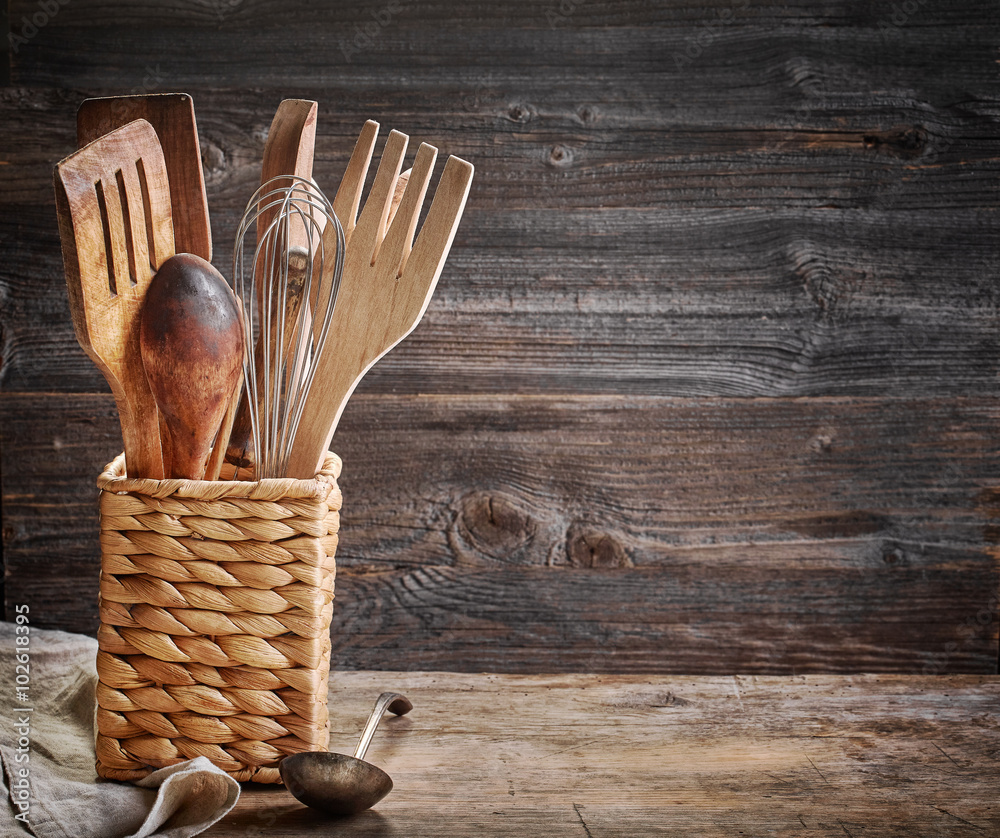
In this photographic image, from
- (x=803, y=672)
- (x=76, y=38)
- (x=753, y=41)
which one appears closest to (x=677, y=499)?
(x=803, y=672)

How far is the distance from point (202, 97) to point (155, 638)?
0.50m

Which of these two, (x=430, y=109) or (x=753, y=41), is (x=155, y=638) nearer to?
(x=430, y=109)

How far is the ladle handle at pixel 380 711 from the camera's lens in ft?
1.79

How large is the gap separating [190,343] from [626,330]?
0.42 metres

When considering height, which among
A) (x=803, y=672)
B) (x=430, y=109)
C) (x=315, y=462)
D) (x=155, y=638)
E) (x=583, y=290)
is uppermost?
(x=430, y=109)

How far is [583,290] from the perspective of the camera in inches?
28.9

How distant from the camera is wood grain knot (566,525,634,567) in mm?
752

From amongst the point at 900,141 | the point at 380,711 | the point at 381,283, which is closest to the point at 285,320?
the point at 381,283

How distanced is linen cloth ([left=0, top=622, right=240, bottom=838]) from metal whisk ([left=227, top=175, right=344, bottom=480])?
0.19 metres

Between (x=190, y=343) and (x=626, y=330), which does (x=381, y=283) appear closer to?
(x=190, y=343)

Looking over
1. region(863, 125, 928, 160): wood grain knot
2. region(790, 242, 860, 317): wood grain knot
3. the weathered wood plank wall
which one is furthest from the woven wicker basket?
region(863, 125, 928, 160): wood grain knot

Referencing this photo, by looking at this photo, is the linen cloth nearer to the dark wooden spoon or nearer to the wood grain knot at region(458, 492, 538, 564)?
the dark wooden spoon

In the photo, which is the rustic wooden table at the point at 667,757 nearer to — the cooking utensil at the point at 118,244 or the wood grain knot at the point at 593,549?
the wood grain knot at the point at 593,549

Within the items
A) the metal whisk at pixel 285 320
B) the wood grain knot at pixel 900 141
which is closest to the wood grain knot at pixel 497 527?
the metal whisk at pixel 285 320
